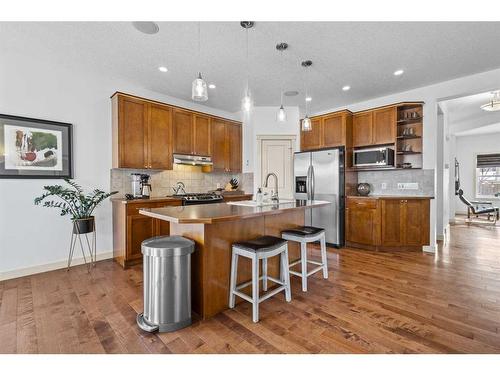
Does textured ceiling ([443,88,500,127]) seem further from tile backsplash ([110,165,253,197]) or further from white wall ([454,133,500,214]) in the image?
tile backsplash ([110,165,253,197])

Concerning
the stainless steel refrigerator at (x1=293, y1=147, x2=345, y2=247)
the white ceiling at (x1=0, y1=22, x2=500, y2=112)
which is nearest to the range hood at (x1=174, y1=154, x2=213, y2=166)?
the white ceiling at (x1=0, y1=22, x2=500, y2=112)

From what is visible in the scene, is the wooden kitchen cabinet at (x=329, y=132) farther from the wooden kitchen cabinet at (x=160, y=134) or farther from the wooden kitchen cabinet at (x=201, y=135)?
the wooden kitchen cabinet at (x=201, y=135)

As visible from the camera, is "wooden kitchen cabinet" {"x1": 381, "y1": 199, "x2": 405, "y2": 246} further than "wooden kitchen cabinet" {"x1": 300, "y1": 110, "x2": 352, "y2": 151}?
No

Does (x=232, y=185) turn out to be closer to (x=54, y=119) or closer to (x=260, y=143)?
(x=260, y=143)

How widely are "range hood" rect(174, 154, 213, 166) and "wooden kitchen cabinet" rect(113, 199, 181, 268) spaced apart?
0.90 meters

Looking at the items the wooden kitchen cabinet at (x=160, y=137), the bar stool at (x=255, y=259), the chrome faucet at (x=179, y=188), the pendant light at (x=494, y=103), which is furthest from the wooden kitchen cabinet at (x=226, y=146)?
the pendant light at (x=494, y=103)

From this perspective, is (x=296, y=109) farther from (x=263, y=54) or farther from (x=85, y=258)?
(x=85, y=258)

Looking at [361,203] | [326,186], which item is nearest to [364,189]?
[361,203]

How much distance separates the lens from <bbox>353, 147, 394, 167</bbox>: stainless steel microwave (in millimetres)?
4141

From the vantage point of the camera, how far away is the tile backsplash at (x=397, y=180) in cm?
410

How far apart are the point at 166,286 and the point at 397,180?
171 inches

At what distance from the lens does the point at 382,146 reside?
4.34 m
